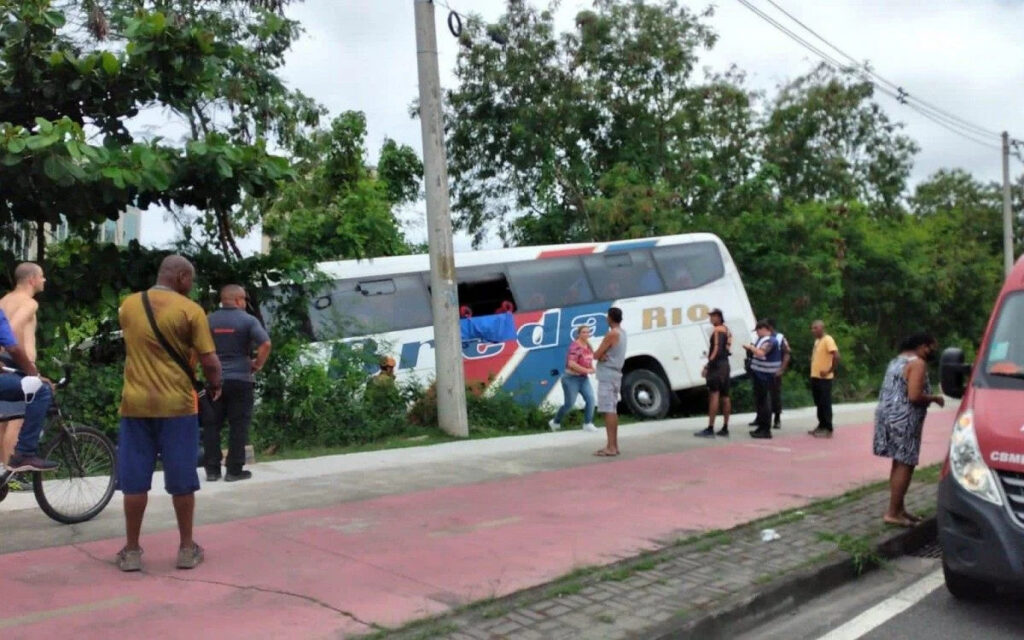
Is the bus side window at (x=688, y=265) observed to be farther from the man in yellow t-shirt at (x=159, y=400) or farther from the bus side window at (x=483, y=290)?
the man in yellow t-shirt at (x=159, y=400)

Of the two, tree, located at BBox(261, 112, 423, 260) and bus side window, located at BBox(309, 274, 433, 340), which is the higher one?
tree, located at BBox(261, 112, 423, 260)

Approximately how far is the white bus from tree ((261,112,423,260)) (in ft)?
2.34

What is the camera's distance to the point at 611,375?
34.4 ft


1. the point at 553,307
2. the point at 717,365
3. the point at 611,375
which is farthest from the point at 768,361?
the point at 553,307

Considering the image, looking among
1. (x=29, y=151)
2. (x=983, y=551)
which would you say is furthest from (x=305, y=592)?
(x=29, y=151)

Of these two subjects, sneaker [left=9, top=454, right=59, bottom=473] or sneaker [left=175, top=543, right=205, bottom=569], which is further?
sneaker [left=9, top=454, right=59, bottom=473]

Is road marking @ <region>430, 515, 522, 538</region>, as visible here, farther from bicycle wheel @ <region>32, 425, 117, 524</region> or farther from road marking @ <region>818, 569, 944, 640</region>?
road marking @ <region>818, 569, 944, 640</region>

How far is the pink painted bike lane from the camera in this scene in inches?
A: 181

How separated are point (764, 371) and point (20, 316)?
907cm

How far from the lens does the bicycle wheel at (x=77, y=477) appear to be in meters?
6.30

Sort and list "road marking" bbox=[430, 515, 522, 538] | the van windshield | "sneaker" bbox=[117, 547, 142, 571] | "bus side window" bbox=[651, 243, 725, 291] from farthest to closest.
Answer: "bus side window" bbox=[651, 243, 725, 291], "road marking" bbox=[430, 515, 522, 538], the van windshield, "sneaker" bbox=[117, 547, 142, 571]

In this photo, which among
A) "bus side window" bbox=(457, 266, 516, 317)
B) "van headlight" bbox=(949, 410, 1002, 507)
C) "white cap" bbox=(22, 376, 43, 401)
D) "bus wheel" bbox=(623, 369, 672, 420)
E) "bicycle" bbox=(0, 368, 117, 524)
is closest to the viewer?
"van headlight" bbox=(949, 410, 1002, 507)

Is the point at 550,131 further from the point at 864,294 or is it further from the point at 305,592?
the point at 305,592

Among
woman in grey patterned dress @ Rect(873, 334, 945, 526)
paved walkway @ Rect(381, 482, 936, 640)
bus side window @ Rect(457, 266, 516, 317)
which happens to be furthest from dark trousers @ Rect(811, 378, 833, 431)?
woman in grey patterned dress @ Rect(873, 334, 945, 526)
